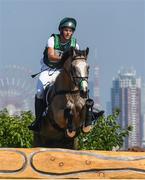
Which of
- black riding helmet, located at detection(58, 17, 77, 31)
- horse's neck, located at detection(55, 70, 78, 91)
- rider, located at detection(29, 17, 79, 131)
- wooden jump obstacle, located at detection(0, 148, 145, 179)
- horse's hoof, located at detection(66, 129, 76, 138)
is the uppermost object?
black riding helmet, located at detection(58, 17, 77, 31)

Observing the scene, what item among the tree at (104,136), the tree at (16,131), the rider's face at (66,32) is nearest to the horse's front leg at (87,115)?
the rider's face at (66,32)

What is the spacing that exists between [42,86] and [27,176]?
4040 mm

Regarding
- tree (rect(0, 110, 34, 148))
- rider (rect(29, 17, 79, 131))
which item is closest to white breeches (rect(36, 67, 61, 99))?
rider (rect(29, 17, 79, 131))

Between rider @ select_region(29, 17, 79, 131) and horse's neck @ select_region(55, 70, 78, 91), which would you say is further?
rider @ select_region(29, 17, 79, 131)

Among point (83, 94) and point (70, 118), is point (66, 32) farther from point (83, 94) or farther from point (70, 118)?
point (70, 118)

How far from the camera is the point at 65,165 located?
31.6 ft

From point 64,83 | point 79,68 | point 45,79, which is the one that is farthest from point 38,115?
point 79,68

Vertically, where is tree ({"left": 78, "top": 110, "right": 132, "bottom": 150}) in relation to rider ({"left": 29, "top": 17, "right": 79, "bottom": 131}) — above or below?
below

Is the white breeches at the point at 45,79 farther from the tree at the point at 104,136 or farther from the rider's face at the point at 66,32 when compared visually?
the tree at the point at 104,136

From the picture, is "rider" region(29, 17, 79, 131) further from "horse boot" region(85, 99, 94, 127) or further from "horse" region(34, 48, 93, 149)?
"horse boot" region(85, 99, 94, 127)

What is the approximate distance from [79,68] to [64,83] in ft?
1.73

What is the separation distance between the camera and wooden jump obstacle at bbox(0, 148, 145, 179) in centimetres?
952

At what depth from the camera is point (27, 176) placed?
9508 mm

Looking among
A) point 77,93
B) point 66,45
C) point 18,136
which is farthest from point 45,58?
point 18,136
